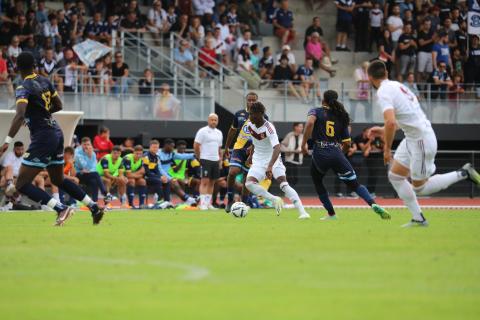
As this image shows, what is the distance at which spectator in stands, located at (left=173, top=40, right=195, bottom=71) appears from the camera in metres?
31.6

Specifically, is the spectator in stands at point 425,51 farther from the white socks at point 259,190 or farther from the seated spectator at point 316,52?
the white socks at point 259,190

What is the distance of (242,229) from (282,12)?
21.8m

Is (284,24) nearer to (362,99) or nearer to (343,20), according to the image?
(343,20)

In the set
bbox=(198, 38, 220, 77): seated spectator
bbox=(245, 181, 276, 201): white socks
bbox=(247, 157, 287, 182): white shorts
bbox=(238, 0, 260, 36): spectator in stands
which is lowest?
bbox=(245, 181, 276, 201): white socks

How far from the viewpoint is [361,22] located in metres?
36.7

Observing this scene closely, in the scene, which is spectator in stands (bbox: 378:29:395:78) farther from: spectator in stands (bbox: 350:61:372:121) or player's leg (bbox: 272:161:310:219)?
player's leg (bbox: 272:161:310:219)

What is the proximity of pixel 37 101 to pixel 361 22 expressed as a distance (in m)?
23.1

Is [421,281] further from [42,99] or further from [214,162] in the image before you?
[214,162]

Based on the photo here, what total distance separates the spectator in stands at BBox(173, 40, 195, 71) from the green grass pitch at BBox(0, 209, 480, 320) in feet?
56.7

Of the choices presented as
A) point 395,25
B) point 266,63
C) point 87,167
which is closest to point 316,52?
point 266,63

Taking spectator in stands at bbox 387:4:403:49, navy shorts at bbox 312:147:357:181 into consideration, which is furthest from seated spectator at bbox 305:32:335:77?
navy shorts at bbox 312:147:357:181

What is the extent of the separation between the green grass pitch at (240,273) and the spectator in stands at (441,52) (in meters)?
21.5

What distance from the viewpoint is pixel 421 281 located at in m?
8.55

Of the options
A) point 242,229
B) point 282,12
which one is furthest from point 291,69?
point 242,229
